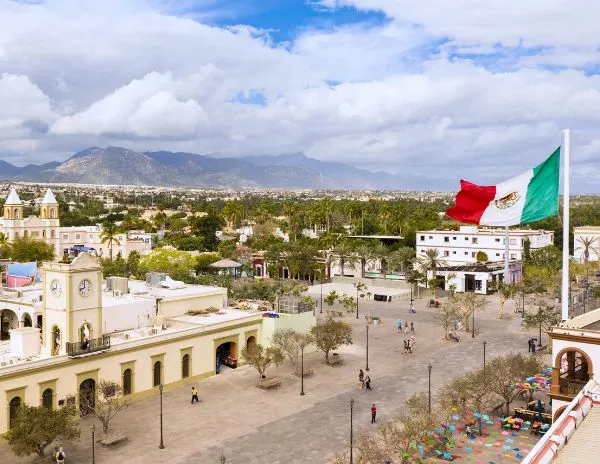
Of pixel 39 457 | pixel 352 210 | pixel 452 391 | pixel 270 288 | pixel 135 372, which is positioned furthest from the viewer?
pixel 352 210

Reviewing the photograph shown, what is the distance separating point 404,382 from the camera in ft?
117

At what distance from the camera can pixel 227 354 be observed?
3975 centimetres

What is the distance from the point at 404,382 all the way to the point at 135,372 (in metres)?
15.0

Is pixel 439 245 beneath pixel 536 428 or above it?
above

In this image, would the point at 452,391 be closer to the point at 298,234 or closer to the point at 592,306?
the point at 592,306

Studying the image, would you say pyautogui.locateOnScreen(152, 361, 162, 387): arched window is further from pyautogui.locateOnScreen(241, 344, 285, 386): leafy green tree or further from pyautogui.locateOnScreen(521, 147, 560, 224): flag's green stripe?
pyautogui.locateOnScreen(521, 147, 560, 224): flag's green stripe

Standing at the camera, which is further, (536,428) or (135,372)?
(135,372)

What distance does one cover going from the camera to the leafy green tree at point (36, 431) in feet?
75.6

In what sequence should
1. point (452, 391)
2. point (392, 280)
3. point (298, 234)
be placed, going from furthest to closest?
1. point (298, 234)
2. point (392, 280)
3. point (452, 391)

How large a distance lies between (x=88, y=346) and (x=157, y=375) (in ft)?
16.1

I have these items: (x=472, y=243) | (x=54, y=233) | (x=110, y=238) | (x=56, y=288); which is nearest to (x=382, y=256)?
(x=472, y=243)

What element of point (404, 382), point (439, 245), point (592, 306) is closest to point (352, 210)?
point (439, 245)

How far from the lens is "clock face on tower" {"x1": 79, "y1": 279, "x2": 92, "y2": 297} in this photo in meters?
31.9

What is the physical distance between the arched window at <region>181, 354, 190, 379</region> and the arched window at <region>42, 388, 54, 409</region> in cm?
815
